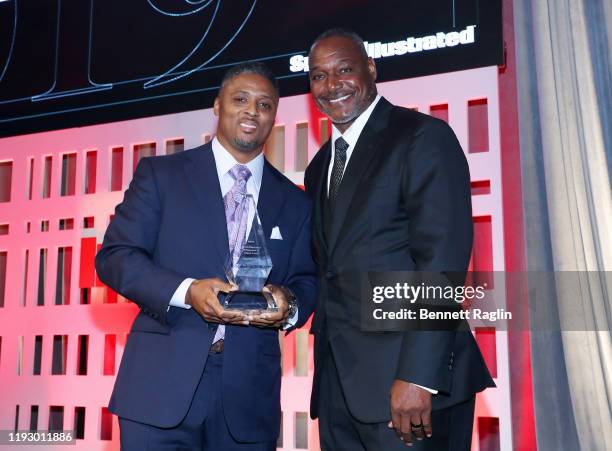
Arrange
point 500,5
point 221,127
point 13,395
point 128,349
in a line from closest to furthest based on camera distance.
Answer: point 128,349
point 221,127
point 500,5
point 13,395

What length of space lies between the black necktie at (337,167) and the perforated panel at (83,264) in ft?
3.27

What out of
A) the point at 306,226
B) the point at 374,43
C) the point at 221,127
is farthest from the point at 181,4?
the point at 306,226

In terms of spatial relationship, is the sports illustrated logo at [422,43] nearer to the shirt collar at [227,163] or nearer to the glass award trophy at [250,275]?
the shirt collar at [227,163]

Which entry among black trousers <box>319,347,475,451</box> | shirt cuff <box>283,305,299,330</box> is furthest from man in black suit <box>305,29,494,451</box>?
shirt cuff <box>283,305,299,330</box>

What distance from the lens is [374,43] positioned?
3.31 metres

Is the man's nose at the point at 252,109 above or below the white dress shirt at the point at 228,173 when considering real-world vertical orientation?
above

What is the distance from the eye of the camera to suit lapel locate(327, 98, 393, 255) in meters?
2.13

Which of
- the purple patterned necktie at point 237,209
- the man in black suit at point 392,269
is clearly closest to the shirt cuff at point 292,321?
the man in black suit at point 392,269

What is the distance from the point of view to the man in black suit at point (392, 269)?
6.21 feet

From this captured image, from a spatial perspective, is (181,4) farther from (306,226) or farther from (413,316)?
(413,316)

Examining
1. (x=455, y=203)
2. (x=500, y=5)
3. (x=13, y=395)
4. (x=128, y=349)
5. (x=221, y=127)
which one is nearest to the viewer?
(x=455, y=203)

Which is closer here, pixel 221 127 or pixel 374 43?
pixel 221 127

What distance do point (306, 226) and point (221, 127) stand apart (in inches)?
16.8

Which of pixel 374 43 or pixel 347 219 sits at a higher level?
pixel 374 43
